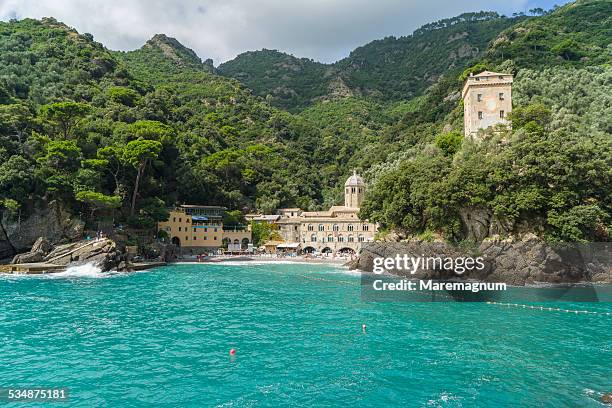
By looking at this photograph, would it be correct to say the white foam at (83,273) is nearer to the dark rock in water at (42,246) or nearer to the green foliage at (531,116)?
the dark rock in water at (42,246)

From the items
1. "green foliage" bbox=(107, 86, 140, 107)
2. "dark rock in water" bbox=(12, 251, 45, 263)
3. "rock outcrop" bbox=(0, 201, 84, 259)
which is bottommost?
"dark rock in water" bbox=(12, 251, 45, 263)

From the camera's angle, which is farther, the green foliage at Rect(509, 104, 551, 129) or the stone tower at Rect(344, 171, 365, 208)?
the stone tower at Rect(344, 171, 365, 208)

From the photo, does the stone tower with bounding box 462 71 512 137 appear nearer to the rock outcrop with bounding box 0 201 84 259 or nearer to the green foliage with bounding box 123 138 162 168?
the green foliage with bounding box 123 138 162 168

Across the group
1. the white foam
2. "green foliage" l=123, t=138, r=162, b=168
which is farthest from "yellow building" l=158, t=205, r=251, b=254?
the white foam

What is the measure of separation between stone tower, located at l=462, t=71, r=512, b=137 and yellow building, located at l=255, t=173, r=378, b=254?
21343 millimetres

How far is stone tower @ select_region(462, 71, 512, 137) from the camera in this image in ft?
152

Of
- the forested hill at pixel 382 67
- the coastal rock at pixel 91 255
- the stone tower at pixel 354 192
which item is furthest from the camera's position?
the forested hill at pixel 382 67

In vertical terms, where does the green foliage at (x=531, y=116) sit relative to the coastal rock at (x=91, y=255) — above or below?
above

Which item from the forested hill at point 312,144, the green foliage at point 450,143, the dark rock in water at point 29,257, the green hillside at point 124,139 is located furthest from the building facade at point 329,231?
the dark rock in water at point 29,257

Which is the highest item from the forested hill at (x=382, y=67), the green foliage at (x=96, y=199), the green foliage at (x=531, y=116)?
the forested hill at (x=382, y=67)

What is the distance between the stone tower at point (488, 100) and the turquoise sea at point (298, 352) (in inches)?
1092

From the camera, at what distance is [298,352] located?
1517 centimetres

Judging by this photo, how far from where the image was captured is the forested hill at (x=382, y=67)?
137 m

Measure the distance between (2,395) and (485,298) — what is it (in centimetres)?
2551
